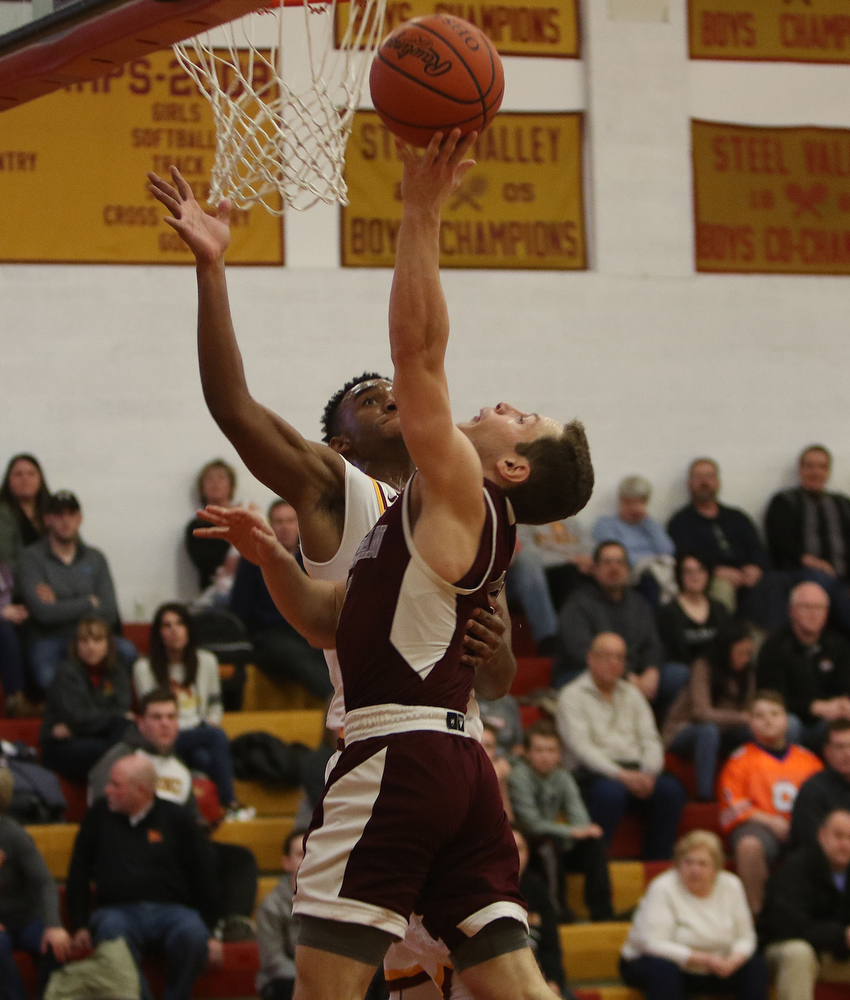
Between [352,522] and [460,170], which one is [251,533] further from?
[460,170]

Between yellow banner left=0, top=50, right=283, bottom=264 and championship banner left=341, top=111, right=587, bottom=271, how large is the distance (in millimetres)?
1085

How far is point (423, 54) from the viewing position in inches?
140

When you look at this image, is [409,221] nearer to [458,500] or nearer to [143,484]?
[458,500]

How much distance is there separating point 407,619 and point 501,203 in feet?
29.3

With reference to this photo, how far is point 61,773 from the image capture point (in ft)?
27.9

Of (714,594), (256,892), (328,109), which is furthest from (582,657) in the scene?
(328,109)

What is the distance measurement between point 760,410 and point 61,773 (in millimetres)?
6758

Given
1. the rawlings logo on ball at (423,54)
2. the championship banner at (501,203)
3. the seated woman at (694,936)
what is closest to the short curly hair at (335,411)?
the rawlings logo on ball at (423,54)

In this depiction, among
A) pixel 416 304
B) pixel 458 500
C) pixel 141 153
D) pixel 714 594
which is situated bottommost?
pixel 714 594

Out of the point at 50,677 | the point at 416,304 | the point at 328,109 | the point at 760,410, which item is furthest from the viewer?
the point at 760,410

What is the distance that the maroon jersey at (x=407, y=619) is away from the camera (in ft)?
11.6

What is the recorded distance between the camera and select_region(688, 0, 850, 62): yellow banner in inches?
490

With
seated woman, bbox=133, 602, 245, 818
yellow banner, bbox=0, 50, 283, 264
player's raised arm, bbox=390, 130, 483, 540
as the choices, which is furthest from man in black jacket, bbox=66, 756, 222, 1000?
yellow banner, bbox=0, 50, 283, 264

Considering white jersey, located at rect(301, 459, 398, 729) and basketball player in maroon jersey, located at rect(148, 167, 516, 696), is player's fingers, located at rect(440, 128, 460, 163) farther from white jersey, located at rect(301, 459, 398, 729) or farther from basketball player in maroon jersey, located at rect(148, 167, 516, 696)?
white jersey, located at rect(301, 459, 398, 729)
